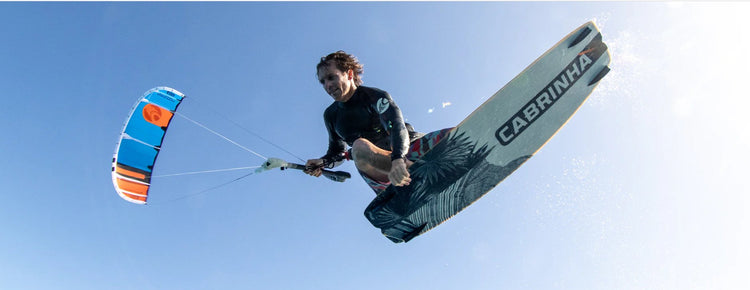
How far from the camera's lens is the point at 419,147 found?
185 inches

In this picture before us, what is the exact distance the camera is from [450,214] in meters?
5.12

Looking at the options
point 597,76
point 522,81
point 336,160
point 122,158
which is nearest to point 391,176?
point 336,160

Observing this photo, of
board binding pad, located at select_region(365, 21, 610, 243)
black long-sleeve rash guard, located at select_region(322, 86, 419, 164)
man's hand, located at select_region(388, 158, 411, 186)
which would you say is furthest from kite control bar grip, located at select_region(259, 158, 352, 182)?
man's hand, located at select_region(388, 158, 411, 186)

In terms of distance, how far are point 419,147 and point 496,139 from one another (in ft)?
3.00

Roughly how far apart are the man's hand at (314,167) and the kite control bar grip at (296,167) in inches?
2.1

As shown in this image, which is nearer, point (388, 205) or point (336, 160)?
point (388, 205)

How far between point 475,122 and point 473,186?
0.77 metres

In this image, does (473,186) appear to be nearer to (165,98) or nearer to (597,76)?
(597,76)

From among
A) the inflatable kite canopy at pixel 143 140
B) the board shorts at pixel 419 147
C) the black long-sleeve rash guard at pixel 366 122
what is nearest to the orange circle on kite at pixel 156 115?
the inflatable kite canopy at pixel 143 140

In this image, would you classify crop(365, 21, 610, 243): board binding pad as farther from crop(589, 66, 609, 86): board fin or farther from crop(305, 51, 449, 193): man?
crop(305, 51, 449, 193): man

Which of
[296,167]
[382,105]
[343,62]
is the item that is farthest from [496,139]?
[296,167]

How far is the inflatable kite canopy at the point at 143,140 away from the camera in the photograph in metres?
7.84

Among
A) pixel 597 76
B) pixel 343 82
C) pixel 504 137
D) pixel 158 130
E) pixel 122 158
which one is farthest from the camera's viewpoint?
pixel 158 130

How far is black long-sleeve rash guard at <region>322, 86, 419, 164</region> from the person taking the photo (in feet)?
13.4
